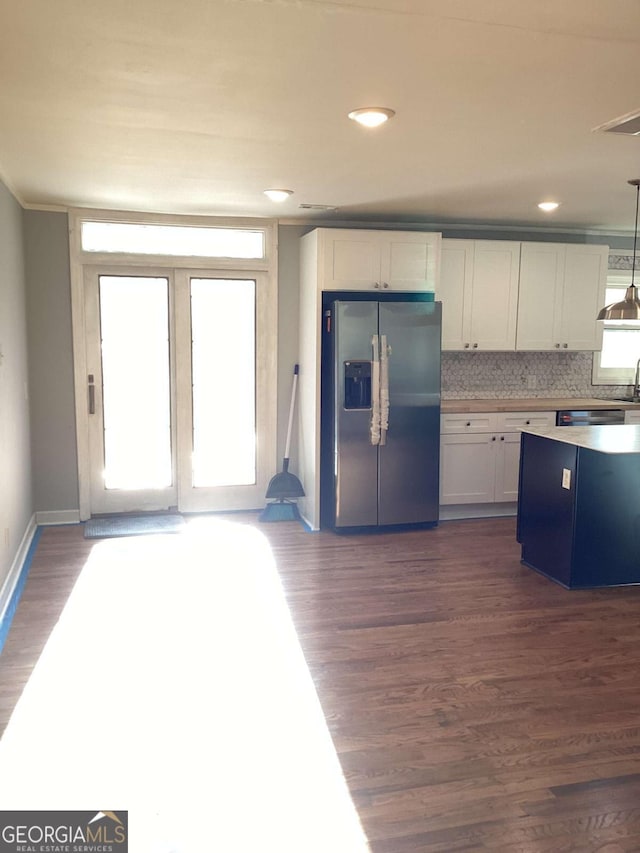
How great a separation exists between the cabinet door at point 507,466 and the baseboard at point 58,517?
11.2 ft

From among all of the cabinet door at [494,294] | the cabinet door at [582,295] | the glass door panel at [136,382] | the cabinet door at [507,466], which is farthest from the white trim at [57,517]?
the cabinet door at [582,295]

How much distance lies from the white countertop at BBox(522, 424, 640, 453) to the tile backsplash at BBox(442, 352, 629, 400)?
59.7 inches

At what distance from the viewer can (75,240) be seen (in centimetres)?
528

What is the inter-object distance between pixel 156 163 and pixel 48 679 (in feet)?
8.72

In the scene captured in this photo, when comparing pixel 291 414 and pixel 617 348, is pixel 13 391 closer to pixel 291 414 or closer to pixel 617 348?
pixel 291 414

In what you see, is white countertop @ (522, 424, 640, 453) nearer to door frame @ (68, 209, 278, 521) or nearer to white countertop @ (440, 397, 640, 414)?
white countertop @ (440, 397, 640, 414)

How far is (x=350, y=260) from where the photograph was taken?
525 cm

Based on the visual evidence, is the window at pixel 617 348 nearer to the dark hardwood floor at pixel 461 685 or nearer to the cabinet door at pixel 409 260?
the cabinet door at pixel 409 260

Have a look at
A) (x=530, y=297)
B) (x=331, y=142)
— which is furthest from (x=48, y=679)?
(x=530, y=297)

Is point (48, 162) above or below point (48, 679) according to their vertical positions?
above

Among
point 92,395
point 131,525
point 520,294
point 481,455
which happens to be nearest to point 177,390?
point 92,395

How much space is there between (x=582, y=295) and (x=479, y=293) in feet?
3.21

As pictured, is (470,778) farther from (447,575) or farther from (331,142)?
(331,142)

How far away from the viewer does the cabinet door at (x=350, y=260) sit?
5195 millimetres
